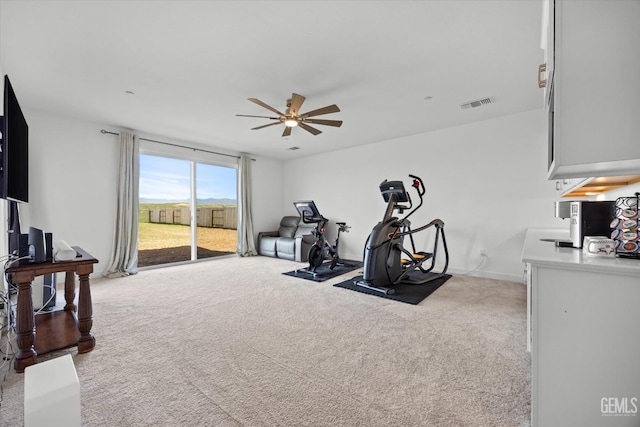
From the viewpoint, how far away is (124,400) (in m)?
1.49

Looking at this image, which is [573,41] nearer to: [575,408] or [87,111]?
[575,408]

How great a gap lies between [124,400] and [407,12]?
3.08 m

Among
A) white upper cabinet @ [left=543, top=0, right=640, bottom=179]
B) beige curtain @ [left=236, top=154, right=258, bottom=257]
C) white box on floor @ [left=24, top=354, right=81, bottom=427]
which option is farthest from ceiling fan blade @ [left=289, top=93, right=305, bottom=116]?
beige curtain @ [left=236, top=154, right=258, bottom=257]

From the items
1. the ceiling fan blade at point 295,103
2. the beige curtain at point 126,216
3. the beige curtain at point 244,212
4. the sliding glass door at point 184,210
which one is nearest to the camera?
the ceiling fan blade at point 295,103

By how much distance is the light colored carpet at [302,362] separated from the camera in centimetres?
139

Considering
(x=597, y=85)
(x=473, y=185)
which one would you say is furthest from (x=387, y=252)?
(x=597, y=85)

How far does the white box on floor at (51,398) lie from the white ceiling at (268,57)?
227cm

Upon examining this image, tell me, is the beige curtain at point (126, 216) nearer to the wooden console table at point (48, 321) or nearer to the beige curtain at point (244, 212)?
the wooden console table at point (48, 321)

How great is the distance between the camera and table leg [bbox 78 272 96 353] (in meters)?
1.99

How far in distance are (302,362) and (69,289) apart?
2.56 metres

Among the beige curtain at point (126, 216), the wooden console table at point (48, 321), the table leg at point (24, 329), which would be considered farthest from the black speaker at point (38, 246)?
the beige curtain at point (126, 216)

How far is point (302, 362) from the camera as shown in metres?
1.86

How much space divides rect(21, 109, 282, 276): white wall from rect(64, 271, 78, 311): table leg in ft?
5.82

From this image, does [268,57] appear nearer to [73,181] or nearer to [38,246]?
[38,246]
